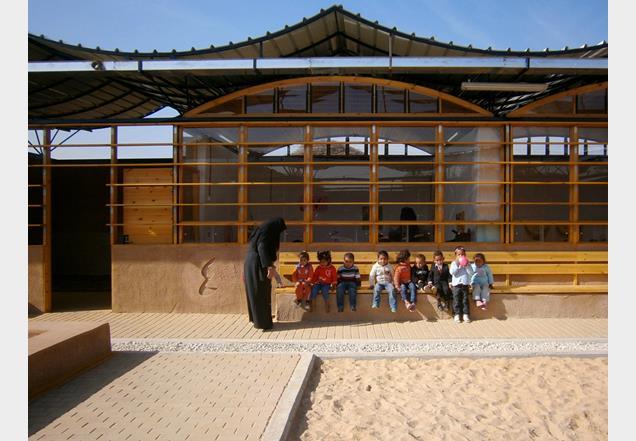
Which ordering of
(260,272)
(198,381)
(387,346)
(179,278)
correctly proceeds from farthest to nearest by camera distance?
1. (179,278)
2. (260,272)
3. (387,346)
4. (198,381)

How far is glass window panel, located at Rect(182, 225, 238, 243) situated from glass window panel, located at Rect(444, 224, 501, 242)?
4.26 m

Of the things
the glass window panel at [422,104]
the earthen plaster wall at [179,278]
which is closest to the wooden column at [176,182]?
the earthen plaster wall at [179,278]

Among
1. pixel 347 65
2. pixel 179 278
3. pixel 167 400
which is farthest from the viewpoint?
pixel 179 278

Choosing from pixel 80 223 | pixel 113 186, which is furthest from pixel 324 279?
pixel 80 223

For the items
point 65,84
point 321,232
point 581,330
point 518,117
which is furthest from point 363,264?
point 65,84

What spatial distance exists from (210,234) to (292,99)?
3.21 metres

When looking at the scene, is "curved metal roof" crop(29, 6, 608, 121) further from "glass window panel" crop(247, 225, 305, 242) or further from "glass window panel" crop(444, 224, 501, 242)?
"glass window panel" crop(247, 225, 305, 242)

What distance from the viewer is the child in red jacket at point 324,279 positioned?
7.40 meters

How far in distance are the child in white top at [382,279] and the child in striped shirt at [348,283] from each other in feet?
0.97

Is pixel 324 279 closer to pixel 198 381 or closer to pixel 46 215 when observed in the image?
pixel 198 381

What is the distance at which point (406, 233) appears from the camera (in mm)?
8211

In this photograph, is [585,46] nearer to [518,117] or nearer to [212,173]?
[518,117]

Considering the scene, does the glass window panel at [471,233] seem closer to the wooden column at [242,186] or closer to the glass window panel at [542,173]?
the glass window panel at [542,173]

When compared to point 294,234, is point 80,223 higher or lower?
higher
